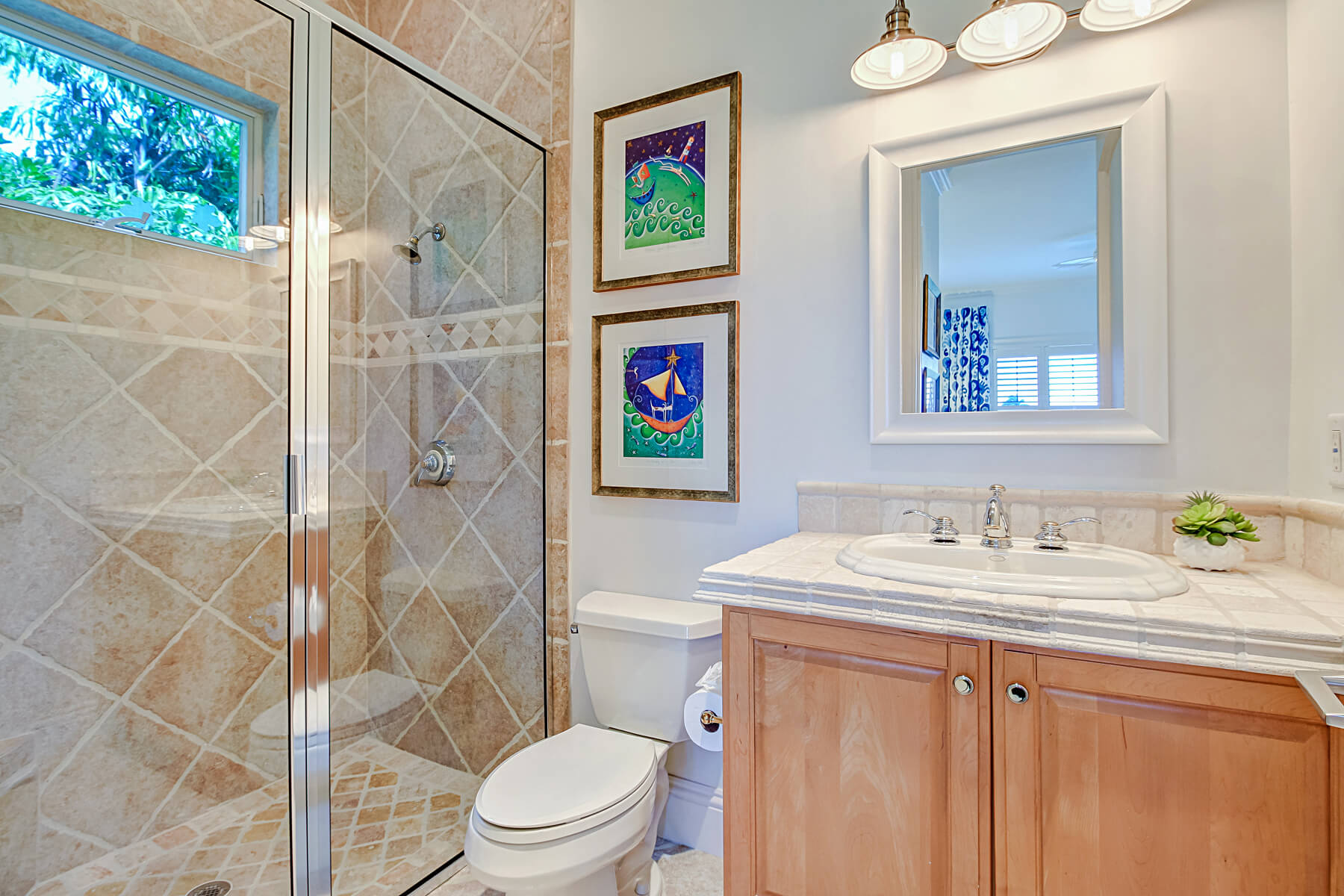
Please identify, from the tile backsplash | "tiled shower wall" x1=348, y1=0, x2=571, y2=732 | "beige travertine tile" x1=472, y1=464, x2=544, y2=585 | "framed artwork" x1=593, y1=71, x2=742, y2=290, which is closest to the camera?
the tile backsplash

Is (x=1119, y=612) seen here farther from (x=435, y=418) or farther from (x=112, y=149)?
(x=112, y=149)

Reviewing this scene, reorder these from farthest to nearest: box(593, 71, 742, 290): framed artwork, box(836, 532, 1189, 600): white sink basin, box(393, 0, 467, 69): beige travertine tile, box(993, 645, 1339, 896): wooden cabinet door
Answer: box(393, 0, 467, 69): beige travertine tile
box(593, 71, 742, 290): framed artwork
box(836, 532, 1189, 600): white sink basin
box(993, 645, 1339, 896): wooden cabinet door

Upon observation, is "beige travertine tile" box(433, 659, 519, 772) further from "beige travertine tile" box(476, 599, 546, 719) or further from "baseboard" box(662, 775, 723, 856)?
"baseboard" box(662, 775, 723, 856)

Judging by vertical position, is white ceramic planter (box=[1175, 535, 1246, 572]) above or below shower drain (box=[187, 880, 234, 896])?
above

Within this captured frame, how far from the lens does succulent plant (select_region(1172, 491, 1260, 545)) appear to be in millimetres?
1108

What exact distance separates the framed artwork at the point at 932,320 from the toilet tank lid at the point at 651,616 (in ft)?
2.64

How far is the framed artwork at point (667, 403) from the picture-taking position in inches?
68.1

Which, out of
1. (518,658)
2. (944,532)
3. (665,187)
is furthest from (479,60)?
(944,532)

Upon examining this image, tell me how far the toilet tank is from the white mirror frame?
0.65m

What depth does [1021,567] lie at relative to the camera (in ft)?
4.15

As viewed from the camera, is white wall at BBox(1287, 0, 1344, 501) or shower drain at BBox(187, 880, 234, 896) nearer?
white wall at BBox(1287, 0, 1344, 501)

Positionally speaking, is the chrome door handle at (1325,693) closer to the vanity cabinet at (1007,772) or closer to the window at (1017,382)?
the vanity cabinet at (1007,772)

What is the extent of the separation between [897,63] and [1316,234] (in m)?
0.84

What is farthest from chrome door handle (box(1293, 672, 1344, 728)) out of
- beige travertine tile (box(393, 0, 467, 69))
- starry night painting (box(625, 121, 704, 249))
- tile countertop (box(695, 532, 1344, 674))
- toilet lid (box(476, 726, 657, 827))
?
beige travertine tile (box(393, 0, 467, 69))
